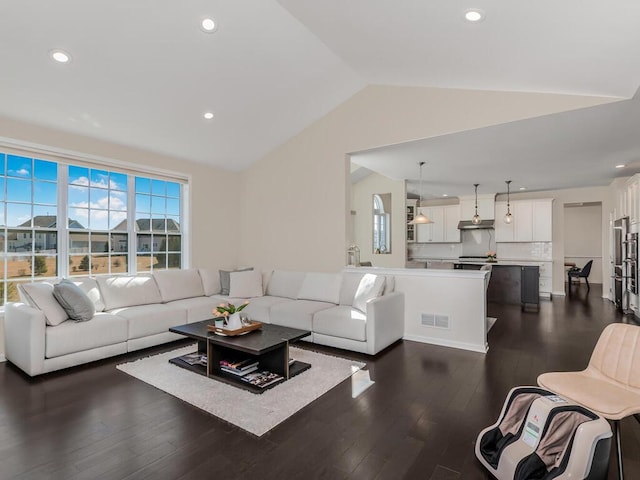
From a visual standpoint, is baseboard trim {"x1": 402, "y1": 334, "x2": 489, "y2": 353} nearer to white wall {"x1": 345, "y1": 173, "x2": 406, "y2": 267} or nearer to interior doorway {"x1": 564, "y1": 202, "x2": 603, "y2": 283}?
white wall {"x1": 345, "y1": 173, "x2": 406, "y2": 267}

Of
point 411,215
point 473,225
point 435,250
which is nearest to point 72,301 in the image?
point 411,215

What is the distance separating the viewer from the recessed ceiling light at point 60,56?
3078 millimetres

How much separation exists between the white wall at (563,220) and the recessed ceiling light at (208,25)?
8.34 meters

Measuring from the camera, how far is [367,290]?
4332mm

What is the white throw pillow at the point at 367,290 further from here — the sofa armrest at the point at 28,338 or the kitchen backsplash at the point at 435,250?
the kitchen backsplash at the point at 435,250

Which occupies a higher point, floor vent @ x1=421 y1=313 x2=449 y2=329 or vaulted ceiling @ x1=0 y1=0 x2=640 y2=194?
vaulted ceiling @ x1=0 y1=0 x2=640 y2=194

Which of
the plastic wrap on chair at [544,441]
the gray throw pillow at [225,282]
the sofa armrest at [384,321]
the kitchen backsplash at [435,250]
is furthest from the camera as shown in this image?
the kitchen backsplash at [435,250]

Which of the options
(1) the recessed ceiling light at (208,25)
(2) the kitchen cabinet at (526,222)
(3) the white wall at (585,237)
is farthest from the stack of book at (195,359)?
(3) the white wall at (585,237)

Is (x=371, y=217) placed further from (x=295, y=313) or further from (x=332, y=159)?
(x=295, y=313)

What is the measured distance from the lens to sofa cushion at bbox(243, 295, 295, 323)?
4.64 metres

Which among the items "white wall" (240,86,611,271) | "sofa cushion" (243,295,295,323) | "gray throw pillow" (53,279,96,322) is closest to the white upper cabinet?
"white wall" (240,86,611,271)

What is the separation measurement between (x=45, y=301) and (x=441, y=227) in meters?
8.53

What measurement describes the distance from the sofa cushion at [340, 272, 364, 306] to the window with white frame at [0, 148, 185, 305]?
2.77 m

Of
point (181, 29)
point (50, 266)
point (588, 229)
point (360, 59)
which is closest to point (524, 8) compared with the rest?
point (360, 59)
